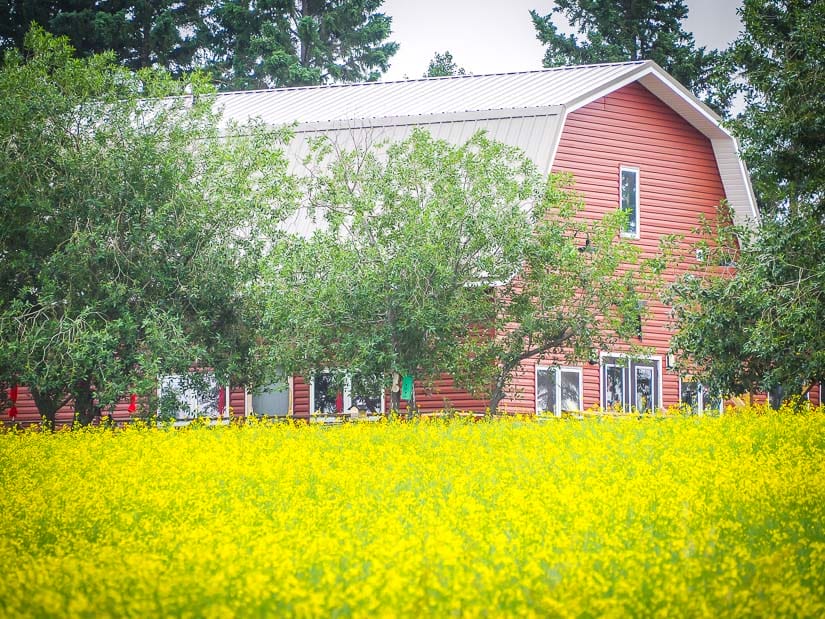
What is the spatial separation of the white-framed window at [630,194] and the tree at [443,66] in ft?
78.7

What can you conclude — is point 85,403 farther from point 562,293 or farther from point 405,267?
point 562,293

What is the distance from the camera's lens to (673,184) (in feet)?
99.7

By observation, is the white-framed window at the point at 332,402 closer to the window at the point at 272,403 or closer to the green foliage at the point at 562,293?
the window at the point at 272,403

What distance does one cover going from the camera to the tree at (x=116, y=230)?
22.9m

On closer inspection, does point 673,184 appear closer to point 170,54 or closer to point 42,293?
point 42,293

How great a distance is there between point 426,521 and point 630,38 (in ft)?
123

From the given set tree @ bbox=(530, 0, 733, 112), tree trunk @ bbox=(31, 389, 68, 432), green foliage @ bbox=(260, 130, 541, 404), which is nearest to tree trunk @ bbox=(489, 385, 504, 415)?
green foliage @ bbox=(260, 130, 541, 404)

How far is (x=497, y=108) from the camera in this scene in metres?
29.0

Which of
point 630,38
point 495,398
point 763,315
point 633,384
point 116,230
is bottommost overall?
point 495,398

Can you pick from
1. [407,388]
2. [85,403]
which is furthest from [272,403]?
[407,388]

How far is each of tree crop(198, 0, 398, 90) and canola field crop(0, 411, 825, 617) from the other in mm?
29161

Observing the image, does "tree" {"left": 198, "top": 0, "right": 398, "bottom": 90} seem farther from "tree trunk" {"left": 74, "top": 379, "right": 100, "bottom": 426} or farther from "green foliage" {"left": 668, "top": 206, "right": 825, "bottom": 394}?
"green foliage" {"left": 668, "top": 206, "right": 825, "bottom": 394}

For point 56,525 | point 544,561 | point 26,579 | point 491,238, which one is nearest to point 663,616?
point 544,561

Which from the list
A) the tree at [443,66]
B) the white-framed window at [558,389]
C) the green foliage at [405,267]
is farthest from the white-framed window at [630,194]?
the tree at [443,66]
